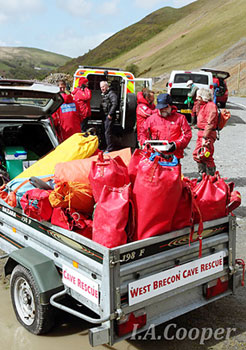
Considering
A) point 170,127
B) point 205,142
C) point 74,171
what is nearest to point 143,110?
point 205,142

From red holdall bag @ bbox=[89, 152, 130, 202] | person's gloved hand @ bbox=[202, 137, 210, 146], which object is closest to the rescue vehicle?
red holdall bag @ bbox=[89, 152, 130, 202]

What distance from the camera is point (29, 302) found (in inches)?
140

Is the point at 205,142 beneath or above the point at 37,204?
above

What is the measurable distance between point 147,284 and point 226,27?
352ft

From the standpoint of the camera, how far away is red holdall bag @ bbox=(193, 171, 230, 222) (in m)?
3.34

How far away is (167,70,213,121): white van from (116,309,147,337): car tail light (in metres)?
13.9

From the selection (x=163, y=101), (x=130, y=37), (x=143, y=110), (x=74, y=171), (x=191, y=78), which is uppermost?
(x=130, y=37)

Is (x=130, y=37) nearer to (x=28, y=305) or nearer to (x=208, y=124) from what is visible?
(x=208, y=124)

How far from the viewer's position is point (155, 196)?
2922mm

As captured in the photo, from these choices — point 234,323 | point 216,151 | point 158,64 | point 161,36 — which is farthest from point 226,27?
point 234,323

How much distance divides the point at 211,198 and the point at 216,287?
2.61 feet

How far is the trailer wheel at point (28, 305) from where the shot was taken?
10.8 ft

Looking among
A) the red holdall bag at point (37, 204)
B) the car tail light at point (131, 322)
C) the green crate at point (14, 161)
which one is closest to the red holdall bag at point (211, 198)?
the car tail light at point (131, 322)

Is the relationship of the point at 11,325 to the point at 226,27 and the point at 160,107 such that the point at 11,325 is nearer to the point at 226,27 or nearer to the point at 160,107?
the point at 160,107
